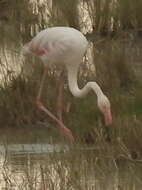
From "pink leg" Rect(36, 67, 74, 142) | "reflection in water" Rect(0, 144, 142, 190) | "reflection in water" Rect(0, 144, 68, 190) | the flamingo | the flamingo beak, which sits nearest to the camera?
"reflection in water" Rect(0, 144, 142, 190)

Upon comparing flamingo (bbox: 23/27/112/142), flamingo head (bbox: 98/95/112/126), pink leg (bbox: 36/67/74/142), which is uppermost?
flamingo (bbox: 23/27/112/142)

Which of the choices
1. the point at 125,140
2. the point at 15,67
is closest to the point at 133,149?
the point at 125,140

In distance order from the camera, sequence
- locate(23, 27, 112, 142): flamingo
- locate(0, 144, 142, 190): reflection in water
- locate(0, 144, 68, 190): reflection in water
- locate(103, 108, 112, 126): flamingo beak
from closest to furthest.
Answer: locate(0, 144, 142, 190): reflection in water
locate(0, 144, 68, 190): reflection in water
locate(103, 108, 112, 126): flamingo beak
locate(23, 27, 112, 142): flamingo

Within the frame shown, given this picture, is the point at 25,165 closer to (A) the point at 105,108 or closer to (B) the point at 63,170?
(A) the point at 105,108

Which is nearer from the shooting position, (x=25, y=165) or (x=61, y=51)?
(x=25, y=165)

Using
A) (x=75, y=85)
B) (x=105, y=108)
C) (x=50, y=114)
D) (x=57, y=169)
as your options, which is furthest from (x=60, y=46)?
(x=57, y=169)

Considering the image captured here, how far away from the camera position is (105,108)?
25.3ft

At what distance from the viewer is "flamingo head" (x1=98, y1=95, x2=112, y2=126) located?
767 cm

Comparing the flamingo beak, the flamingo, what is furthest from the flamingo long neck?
the flamingo beak

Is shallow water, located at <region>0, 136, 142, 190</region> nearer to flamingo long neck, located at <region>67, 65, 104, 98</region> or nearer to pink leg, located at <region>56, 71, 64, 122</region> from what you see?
flamingo long neck, located at <region>67, 65, 104, 98</region>

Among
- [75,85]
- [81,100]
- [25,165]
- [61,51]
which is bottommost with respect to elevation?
[25,165]

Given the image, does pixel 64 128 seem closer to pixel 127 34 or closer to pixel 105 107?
pixel 105 107

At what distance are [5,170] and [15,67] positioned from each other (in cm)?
292

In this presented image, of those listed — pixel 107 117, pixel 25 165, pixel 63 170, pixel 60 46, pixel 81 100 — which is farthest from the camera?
pixel 60 46
